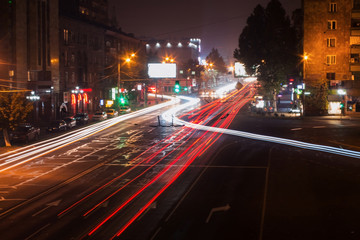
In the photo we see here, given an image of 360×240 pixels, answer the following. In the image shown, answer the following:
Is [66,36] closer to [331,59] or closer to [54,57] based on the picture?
[54,57]

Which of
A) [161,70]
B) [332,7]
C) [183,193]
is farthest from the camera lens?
[161,70]

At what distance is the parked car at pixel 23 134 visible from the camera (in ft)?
124

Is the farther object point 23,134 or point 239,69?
point 239,69

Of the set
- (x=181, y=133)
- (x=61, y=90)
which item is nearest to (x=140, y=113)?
(x=61, y=90)

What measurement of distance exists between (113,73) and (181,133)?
4554 cm

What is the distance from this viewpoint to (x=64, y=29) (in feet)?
229

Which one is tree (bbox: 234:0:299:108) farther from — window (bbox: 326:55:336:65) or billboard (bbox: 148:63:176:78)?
billboard (bbox: 148:63:176:78)

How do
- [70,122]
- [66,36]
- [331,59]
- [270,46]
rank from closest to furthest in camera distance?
[70,122] < [331,59] < [66,36] < [270,46]

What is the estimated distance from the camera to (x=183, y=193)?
65.2 feet

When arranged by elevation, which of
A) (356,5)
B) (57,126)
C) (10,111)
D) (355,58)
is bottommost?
(57,126)

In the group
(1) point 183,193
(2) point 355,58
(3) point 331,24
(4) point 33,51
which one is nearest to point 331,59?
(2) point 355,58

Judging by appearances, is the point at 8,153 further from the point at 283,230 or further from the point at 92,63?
the point at 92,63

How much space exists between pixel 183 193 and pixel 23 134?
23.0 metres

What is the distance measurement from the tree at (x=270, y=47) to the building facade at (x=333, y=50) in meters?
10.3
